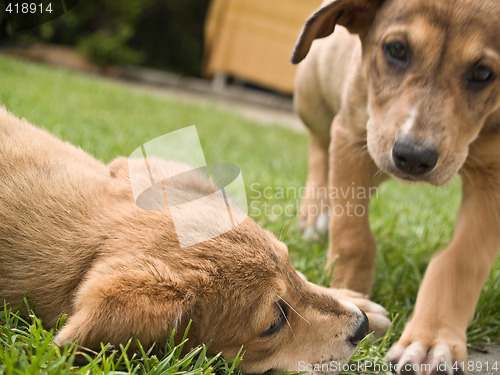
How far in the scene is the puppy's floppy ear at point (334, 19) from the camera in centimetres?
301

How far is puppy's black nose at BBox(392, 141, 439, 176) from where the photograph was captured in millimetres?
2635

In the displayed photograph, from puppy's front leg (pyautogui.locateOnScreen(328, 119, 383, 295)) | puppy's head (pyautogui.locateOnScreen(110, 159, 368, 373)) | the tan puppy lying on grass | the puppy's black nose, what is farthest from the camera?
puppy's front leg (pyautogui.locateOnScreen(328, 119, 383, 295))

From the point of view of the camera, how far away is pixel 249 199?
4.39 meters

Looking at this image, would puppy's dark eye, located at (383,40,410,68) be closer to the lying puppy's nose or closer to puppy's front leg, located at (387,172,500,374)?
puppy's front leg, located at (387,172,500,374)

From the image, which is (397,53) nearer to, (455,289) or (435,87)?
(435,87)

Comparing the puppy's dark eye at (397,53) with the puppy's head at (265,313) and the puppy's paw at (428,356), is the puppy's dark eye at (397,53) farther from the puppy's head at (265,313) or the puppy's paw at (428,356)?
the puppy's paw at (428,356)

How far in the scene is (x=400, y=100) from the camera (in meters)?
2.82

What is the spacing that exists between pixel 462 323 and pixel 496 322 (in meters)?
0.43

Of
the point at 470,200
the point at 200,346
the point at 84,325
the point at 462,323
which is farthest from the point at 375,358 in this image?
the point at 84,325

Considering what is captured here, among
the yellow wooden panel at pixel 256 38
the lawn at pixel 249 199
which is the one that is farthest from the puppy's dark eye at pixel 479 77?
the yellow wooden panel at pixel 256 38

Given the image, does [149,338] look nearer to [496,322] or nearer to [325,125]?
[496,322]

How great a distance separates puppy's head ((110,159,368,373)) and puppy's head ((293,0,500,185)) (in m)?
0.80

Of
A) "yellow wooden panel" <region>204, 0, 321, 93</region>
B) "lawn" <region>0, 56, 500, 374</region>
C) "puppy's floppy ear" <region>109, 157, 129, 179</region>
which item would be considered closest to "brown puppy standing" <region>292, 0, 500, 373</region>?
"lawn" <region>0, 56, 500, 374</region>

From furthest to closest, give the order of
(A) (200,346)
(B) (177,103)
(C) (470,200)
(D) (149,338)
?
(B) (177,103) < (C) (470,200) < (A) (200,346) < (D) (149,338)
